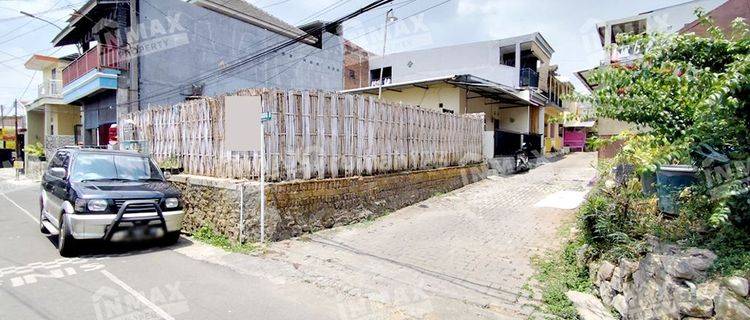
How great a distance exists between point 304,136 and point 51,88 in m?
25.2

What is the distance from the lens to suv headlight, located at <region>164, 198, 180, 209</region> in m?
6.29

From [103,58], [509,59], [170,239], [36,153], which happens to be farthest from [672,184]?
[36,153]

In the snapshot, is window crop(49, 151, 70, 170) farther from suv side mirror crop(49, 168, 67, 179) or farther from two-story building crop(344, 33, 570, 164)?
two-story building crop(344, 33, 570, 164)

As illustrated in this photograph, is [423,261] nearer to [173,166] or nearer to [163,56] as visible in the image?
[173,166]

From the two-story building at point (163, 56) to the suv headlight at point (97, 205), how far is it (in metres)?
8.92

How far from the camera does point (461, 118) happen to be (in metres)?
12.7

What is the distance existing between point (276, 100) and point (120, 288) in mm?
3603

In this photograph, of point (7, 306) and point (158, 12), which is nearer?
point (7, 306)

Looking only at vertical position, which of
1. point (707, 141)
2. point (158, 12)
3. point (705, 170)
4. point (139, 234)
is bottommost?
point (139, 234)

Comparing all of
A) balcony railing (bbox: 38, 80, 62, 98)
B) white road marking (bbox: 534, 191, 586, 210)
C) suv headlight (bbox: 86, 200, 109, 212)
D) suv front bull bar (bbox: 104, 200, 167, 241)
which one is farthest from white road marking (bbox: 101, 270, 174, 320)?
balcony railing (bbox: 38, 80, 62, 98)

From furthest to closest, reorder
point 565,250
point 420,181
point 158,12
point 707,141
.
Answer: point 158,12 → point 420,181 → point 565,250 → point 707,141

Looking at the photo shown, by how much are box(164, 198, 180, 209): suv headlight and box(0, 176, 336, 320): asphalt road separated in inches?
28.5

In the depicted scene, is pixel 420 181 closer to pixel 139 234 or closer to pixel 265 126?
pixel 265 126

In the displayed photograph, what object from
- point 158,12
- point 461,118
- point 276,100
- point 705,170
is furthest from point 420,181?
point 158,12
